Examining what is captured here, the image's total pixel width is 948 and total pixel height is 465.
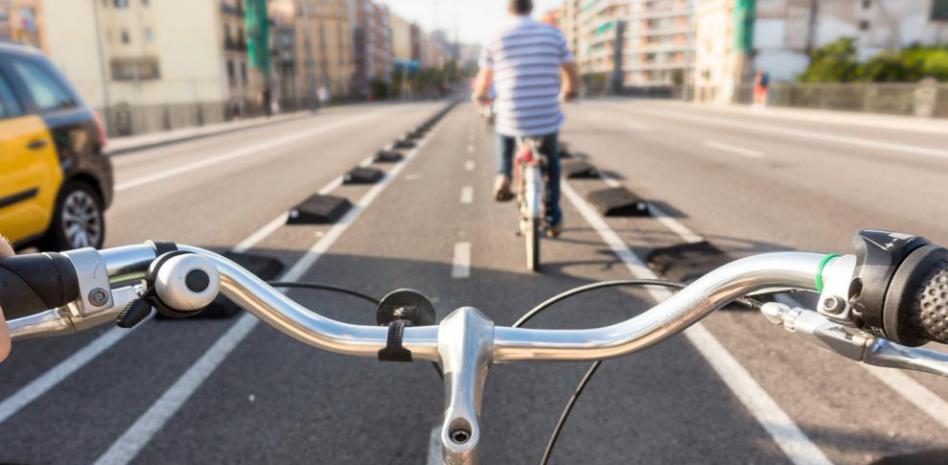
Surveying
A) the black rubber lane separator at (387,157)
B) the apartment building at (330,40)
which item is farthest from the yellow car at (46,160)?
the apartment building at (330,40)

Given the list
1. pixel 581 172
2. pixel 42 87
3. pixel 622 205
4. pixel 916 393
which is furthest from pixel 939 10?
pixel 42 87

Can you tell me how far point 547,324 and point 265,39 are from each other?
7639cm

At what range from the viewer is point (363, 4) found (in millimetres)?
141250

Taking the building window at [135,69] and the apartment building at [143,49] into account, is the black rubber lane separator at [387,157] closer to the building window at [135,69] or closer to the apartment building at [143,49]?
the apartment building at [143,49]

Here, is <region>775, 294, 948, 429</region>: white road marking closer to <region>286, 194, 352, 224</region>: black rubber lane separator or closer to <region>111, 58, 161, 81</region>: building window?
<region>286, 194, 352, 224</region>: black rubber lane separator

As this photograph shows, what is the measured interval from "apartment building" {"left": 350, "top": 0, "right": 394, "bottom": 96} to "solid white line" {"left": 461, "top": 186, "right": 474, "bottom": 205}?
100.0 m

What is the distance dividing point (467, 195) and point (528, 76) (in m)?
4.46

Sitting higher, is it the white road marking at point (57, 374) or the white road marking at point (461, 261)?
the white road marking at point (461, 261)

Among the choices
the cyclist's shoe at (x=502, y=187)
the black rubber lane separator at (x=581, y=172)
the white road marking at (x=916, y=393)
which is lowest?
the white road marking at (x=916, y=393)

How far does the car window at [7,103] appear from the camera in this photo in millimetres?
5757

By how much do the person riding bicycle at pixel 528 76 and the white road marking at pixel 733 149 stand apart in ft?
31.0

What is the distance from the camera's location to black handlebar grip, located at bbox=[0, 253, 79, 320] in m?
1.07

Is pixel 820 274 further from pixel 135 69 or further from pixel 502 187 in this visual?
pixel 135 69

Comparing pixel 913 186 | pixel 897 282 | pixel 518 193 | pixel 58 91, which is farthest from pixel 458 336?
pixel 913 186
